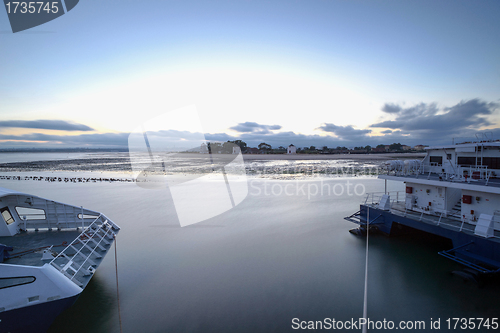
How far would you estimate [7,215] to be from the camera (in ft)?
33.9

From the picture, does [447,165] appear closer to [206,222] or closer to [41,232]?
[206,222]

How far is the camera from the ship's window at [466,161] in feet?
42.1

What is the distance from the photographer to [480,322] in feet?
25.9

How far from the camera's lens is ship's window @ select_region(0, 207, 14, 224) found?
33.1 feet

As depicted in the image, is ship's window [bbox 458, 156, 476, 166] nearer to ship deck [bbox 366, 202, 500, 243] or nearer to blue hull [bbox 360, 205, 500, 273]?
ship deck [bbox 366, 202, 500, 243]

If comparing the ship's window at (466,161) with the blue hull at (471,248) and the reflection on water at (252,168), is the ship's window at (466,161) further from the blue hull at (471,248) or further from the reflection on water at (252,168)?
the reflection on water at (252,168)

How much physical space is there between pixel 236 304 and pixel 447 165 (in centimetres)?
1447

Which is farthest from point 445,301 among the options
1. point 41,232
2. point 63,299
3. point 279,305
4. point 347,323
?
A: point 41,232

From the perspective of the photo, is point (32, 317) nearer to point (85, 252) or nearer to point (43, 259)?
point (43, 259)

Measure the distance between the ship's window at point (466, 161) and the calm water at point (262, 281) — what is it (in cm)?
506

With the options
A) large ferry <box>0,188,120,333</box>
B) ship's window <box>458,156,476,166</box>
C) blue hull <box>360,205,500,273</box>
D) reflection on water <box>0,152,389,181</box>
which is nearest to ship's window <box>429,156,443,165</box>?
ship's window <box>458,156,476,166</box>

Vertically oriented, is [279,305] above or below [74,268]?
below

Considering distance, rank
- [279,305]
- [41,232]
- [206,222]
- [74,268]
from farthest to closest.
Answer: [206,222], [41,232], [279,305], [74,268]

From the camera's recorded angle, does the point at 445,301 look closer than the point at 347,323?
No
